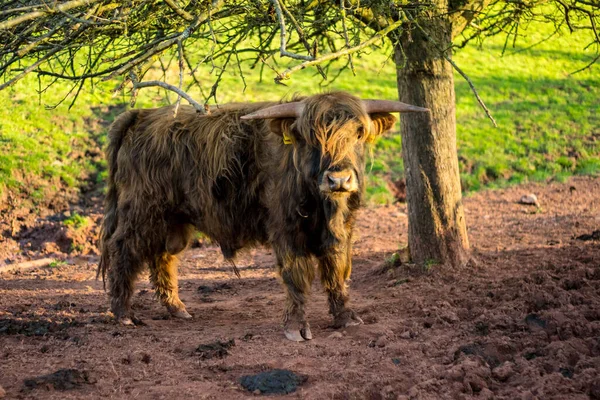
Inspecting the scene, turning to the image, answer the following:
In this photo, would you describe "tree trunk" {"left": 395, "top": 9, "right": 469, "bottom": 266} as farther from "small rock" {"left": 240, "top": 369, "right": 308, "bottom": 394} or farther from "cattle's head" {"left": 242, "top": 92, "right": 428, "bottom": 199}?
"small rock" {"left": 240, "top": 369, "right": 308, "bottom": 394}

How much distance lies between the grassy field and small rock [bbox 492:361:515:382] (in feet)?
17.2

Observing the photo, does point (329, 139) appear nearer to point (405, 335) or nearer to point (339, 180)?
point (339, 180)

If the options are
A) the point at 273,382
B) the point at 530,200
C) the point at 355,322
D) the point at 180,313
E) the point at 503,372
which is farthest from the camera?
the point at 530,200

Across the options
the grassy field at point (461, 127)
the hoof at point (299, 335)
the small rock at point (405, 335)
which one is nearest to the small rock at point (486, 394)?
the small rock at point (405, 335)

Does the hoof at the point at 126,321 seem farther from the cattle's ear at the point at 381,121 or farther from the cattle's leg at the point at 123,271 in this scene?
the cattle's ear at the point at 381,121

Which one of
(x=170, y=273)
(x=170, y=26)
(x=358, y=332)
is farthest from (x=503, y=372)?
(x=170, y=26)

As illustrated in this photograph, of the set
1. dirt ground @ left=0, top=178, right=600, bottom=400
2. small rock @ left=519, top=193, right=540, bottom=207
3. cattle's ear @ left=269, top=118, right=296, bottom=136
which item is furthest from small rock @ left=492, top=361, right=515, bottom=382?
small rock @ left=519, top=193, right=540, bottom=207

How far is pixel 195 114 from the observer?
645cm

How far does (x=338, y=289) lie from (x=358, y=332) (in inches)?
16.7

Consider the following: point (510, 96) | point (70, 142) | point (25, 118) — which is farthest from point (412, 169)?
point (510, 96)

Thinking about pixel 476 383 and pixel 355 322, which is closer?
pixel 476 383

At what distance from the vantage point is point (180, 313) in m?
6.49

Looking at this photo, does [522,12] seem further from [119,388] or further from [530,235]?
[119,388]

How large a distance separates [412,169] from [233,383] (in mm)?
3214
